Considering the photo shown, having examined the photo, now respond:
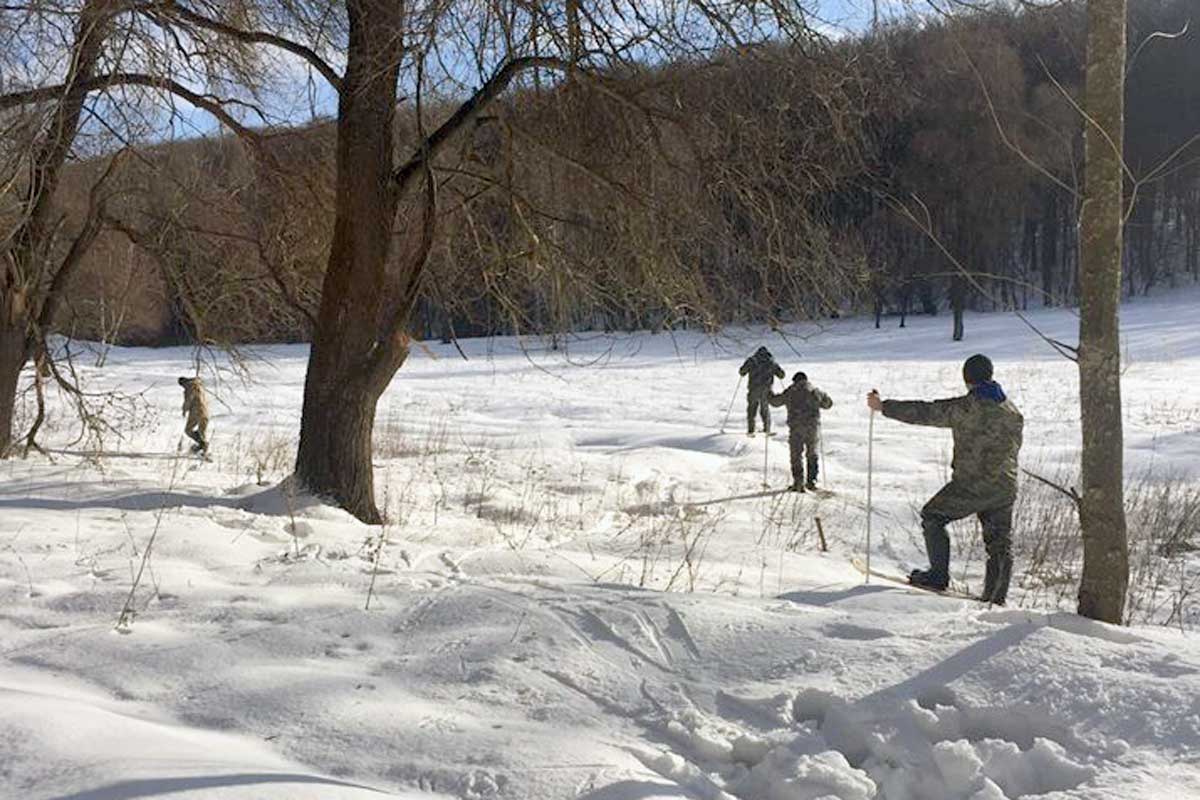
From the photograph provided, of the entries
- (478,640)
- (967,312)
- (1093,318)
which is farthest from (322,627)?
(967,312)

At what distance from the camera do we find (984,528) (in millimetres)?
6082

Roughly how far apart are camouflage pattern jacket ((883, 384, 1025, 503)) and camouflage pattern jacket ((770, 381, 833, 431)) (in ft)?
17.2

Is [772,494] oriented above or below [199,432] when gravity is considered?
below

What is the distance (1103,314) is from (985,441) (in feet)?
6.13

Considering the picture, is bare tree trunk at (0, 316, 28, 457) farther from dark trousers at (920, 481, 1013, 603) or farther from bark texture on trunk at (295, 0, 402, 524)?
dark trousers at (920, 481, 1013, 603)

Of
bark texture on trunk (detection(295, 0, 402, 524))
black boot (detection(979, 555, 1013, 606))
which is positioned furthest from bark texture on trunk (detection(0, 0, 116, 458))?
black boot (detection(979, 555, 1013, 606))

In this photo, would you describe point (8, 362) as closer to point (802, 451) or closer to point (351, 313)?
point (351, 313)

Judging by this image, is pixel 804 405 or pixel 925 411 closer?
pixel 925 411

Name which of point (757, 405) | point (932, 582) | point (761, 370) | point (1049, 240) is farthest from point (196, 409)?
point (1049, 240)

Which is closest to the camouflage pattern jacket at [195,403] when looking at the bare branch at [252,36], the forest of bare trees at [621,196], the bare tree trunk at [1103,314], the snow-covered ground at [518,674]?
the forest of bare trees at [621,196]

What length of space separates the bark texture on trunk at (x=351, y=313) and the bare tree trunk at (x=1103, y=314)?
15.4 feet

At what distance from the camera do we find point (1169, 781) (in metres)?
2.69

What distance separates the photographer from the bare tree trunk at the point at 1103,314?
160 inches

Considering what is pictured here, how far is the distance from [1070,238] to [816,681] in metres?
47.5
